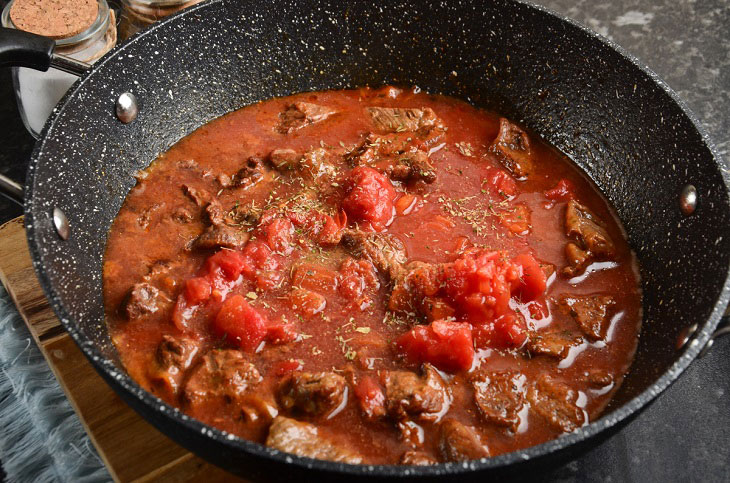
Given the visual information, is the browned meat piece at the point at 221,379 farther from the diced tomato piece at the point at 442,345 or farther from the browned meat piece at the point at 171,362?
the diced tomato piece at the point at 442,345

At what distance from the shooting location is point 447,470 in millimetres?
2180

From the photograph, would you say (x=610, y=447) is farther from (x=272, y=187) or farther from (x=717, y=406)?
(x=272, y=187)

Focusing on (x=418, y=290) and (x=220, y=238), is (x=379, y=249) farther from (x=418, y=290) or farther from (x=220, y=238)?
(x=220, y=238)

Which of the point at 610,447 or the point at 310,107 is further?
the point at 310,107

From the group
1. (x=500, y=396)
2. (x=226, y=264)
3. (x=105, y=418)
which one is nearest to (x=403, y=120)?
(x=226, y=264)

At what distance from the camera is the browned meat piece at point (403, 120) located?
13.9ft

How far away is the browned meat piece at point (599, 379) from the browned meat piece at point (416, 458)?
2.84ft

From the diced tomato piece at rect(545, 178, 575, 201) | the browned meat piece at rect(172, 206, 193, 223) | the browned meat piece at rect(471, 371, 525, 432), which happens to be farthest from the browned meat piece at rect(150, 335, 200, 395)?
the diced tomato piece at rect(545, 178, 575, 201)

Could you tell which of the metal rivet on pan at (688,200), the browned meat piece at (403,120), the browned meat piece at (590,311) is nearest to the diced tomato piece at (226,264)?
the browned meat piece at (403,120)

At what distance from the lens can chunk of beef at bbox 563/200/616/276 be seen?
3586 millimetres

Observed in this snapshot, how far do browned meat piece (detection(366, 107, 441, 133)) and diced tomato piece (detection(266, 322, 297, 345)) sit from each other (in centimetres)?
157

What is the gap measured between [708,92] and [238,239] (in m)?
3.79

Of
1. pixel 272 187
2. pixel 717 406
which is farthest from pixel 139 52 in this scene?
pixel 717 406

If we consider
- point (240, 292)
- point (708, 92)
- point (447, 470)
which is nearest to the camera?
point (447, 470)
